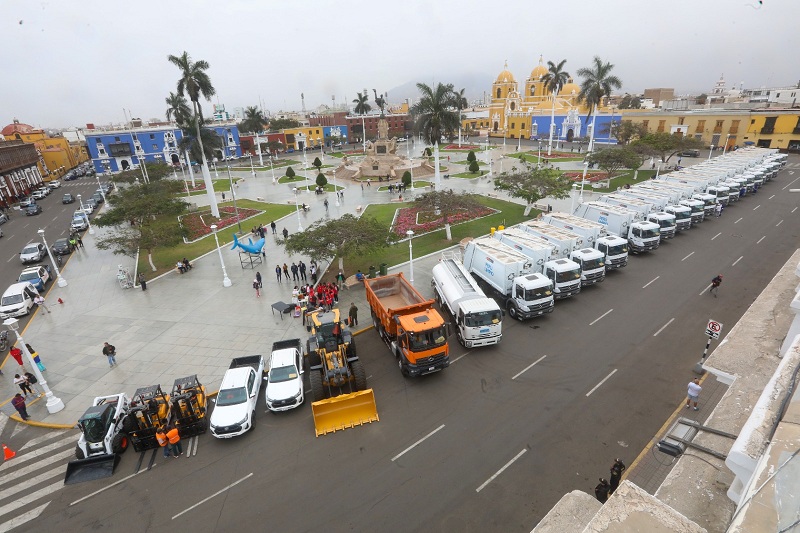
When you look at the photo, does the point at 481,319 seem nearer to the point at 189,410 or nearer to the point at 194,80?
the point at 189,410

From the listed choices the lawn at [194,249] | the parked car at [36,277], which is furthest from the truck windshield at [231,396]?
the parked car at [36,277]

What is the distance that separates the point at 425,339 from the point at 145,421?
403 inches

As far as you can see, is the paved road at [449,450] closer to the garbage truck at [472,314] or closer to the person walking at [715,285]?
the garbage truck at [472,314]

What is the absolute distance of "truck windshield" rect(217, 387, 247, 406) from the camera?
14.0 m

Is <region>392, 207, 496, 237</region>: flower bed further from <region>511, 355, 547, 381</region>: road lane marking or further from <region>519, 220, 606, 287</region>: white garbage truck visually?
<region>511, 355, 547, 381</region>: road lane marking

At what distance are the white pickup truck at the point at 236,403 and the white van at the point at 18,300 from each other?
1787 cm

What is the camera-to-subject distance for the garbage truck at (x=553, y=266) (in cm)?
2069

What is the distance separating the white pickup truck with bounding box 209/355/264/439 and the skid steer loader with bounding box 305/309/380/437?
2.23 m

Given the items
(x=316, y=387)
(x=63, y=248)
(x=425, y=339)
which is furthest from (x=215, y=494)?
(x=63, y=248)

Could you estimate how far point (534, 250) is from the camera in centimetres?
2155

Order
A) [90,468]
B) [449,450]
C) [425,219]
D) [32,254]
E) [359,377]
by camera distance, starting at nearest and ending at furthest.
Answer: [449,450] < [90,468] < [359,377] < [32,254] < [425,219]

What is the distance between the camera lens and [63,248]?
113ft

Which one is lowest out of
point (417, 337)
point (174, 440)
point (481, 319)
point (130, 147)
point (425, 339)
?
point (174, 440)

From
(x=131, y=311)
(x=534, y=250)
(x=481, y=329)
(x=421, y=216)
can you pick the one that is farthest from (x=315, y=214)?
(x=481, y=329)
